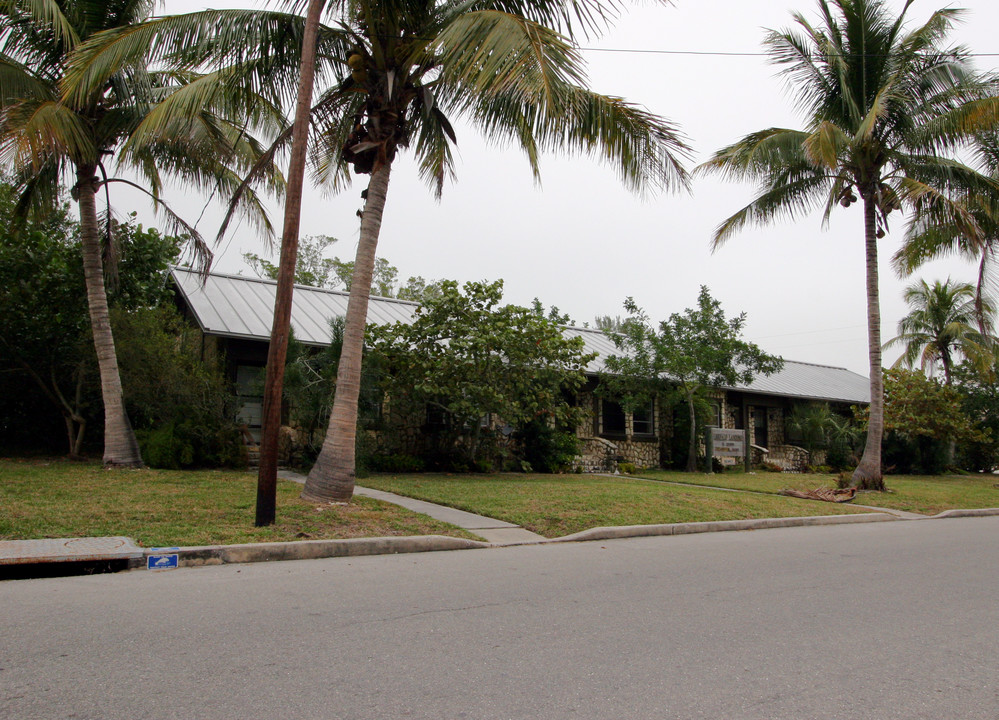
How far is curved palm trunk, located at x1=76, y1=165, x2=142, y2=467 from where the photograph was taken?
13633 mm

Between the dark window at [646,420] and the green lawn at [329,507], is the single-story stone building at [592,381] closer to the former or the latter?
the dark window at [646,420]

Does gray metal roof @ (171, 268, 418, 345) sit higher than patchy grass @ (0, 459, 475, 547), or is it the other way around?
gray metal roof @ (171, 268, 418, 345)

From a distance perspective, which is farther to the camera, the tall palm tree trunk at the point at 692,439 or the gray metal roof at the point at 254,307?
the tall palm tree trunk at the point at 692,439

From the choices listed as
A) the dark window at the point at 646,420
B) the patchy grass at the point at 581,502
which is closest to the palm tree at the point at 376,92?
the patchy grass at the point at 581,502

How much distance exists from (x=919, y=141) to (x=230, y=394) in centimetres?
1590

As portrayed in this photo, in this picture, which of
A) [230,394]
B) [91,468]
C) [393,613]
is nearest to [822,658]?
[393,613]

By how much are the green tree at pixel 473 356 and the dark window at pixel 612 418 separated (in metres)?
6.94

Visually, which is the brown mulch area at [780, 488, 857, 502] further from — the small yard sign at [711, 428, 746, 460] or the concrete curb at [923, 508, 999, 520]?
the small yard sign at [711, 428, 746, 460]

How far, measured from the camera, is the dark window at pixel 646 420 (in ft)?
80.0

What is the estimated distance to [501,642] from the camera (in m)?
4.73

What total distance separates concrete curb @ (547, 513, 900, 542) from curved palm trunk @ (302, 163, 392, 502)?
3053 millimetres

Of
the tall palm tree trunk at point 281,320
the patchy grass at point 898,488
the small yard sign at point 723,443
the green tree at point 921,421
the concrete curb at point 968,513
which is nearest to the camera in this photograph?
the tall palm tree trunk at point 281,320

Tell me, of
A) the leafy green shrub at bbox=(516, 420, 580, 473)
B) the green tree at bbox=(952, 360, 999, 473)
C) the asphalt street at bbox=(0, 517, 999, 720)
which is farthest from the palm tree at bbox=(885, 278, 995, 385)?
the asphalt street at bbox=(0, 517, 999, 720)

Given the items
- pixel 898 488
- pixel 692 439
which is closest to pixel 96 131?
pixel 692 439
